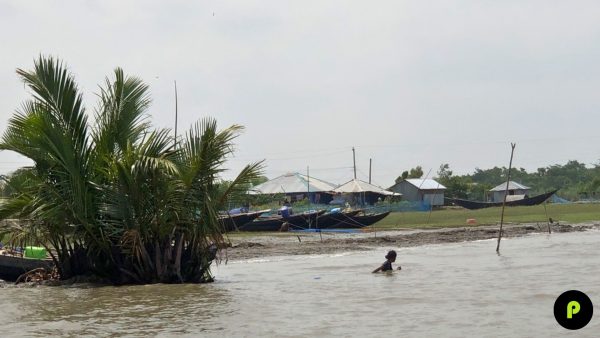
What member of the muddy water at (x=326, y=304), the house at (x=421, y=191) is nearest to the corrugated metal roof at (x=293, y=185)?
the house at (x=421, y=191)

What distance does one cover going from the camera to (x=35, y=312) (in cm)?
1264

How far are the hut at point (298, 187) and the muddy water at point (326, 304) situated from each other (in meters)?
42.8

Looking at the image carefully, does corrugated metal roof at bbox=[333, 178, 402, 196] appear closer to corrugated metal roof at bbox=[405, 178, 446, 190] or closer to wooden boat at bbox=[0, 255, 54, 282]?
corrugated metal roof at bbox=[405, 178, 446, 190]

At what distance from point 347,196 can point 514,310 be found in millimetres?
53894

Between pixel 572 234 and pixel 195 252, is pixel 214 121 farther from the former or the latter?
pixel 572 234

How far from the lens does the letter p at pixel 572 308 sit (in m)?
5.52

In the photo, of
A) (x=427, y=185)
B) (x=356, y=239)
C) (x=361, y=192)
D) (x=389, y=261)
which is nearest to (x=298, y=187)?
(x=361, y=192)

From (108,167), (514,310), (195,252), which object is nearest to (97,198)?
(108,167)

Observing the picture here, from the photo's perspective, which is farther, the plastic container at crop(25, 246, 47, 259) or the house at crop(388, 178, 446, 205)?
the house at crop(388, 178, 446, 205)

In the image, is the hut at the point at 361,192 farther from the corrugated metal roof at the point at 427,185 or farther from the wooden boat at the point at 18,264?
the wooden boat at the point at 18,264

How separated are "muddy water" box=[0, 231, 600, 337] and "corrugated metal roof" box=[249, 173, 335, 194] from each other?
42.8m

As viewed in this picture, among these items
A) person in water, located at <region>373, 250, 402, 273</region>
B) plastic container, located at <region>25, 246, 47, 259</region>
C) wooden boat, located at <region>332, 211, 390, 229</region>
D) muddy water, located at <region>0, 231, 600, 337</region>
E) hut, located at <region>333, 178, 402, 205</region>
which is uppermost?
hut, located at <region>333, 178, 402, 205</region>

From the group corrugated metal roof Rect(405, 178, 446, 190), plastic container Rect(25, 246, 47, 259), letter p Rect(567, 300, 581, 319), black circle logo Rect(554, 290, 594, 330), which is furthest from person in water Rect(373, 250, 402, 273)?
corrugated metal roof Rect(405, 178, 446, 190)

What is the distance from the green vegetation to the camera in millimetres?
14633
